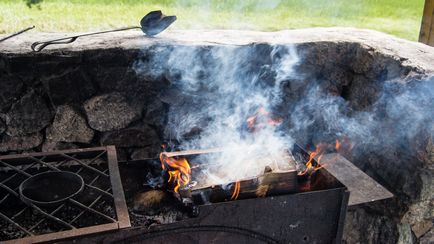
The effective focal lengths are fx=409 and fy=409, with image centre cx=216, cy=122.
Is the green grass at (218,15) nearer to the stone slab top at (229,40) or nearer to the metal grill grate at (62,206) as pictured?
the stone slab top at (229,40)

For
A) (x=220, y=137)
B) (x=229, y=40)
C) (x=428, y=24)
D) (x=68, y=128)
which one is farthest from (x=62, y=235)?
(x=428, y=24)

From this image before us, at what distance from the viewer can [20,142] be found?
3.05m

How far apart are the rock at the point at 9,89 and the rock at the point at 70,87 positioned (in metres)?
0.18

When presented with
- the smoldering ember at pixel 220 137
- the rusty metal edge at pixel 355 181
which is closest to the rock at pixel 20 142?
the smoldering ember at pixel 220 137

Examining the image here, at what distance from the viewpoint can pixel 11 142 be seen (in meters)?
3.03

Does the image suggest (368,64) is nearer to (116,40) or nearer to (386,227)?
(386,227)

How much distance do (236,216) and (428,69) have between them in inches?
64.6

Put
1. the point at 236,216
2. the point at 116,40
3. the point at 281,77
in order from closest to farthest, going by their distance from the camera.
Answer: the point at 236,216
the point at 116,40
the point at 281,77

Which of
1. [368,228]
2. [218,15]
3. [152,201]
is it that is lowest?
[368,228]

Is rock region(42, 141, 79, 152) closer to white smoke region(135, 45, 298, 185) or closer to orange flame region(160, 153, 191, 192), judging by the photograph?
white smoke region(135, 45, 298, 185)

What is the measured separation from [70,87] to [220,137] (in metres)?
1.25

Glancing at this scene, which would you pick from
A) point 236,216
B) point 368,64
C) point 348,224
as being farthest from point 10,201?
point 368,64

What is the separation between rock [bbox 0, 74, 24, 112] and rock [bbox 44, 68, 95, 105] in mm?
184

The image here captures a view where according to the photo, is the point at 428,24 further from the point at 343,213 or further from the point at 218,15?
the point at 343,213
